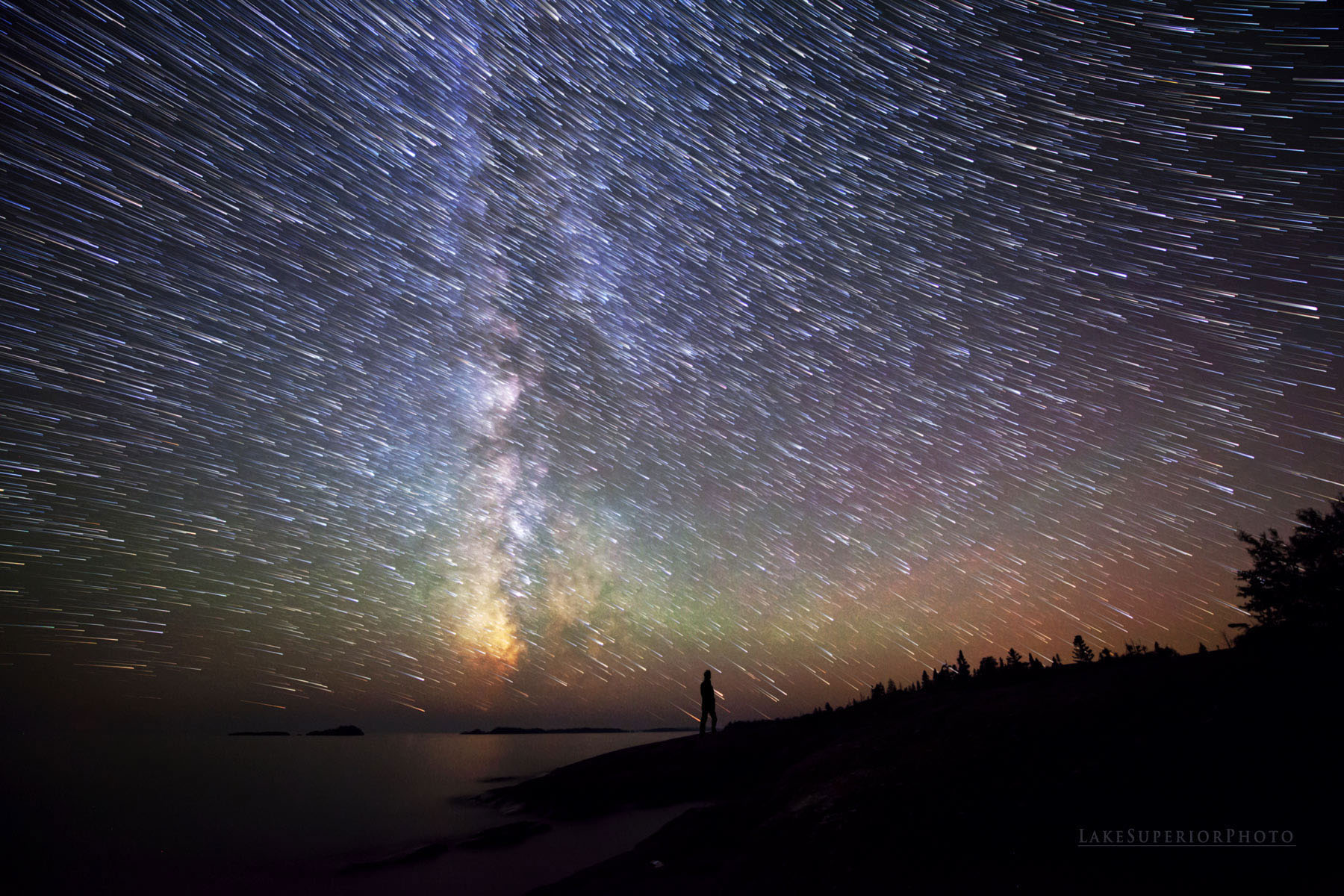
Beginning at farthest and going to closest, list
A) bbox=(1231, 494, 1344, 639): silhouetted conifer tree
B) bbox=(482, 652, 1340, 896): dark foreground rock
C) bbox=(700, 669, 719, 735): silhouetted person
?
bbox=(1231, 494, 1344, 639): silhouetted conifer tree
bbox=(700, 669, 719, 735): silhouetted person
bbox=(482, 652, 1340, 896): dark foreground rock

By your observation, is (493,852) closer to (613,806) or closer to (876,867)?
(613,806)

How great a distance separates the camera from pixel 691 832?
14016 mm

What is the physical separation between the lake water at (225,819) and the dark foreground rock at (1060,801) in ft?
53.4

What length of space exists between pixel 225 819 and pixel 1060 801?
5143 centimetres

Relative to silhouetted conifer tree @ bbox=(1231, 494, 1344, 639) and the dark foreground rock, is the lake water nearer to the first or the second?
the dark foreground rock

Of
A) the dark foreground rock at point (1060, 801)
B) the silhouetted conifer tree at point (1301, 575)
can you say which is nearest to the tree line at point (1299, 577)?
the silhouetted conifer tree at point (1301, 575)

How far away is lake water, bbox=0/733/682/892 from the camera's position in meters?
26.8

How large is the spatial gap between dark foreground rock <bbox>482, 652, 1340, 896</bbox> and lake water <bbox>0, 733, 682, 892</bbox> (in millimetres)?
16278

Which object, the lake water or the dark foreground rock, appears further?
the lake water

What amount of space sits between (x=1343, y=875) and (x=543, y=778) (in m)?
32.6

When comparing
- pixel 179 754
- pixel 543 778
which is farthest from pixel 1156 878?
pixel 179 754

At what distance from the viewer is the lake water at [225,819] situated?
26.8 metres

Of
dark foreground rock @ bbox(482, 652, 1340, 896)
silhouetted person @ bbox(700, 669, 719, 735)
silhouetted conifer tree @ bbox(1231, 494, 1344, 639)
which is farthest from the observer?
A: silhouetted conifer tree @ bbox(1231, 494, 1344, 639)

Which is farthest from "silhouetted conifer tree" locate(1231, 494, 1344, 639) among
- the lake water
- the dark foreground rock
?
the lake water
